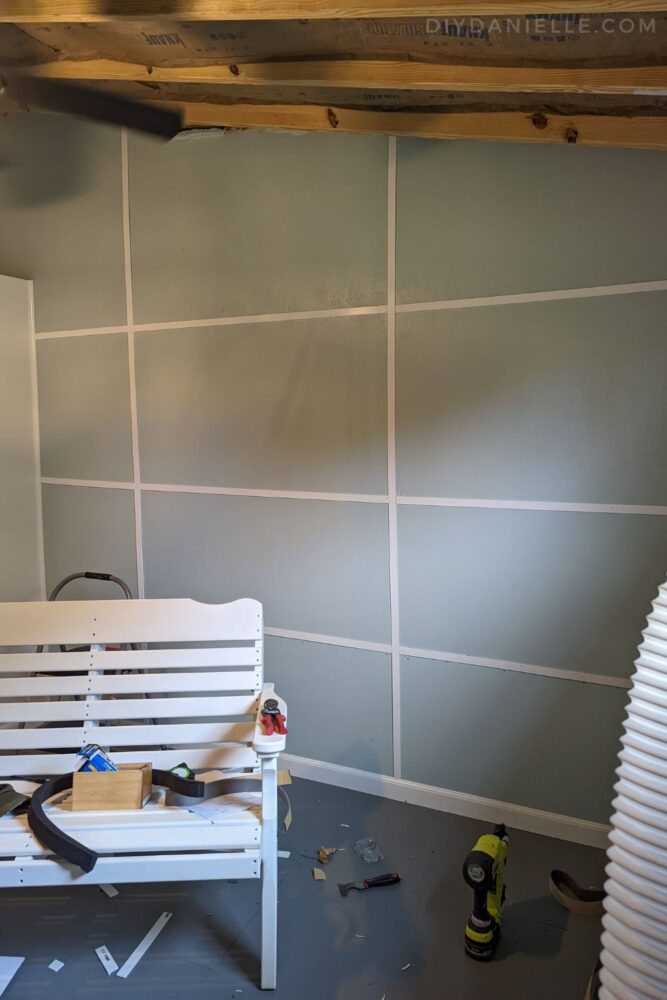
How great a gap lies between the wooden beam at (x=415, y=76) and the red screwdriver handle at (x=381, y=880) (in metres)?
2.62

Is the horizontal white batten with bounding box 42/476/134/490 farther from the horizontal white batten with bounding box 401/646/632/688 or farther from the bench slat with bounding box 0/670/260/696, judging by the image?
the horizontal white batten with bounding box 401/646/632/688

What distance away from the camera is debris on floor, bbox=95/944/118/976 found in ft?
6.94

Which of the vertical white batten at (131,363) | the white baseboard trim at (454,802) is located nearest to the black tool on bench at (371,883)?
the white baseboard trim at (454,802)

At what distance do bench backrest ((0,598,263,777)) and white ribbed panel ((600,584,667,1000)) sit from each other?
1.22m

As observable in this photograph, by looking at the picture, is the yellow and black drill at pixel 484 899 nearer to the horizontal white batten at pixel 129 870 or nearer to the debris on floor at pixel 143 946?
the horizontal white batten at pixel 129 870

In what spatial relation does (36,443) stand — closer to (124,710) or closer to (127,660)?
(127,660)

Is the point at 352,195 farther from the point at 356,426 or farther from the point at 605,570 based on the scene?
the point at 605,570

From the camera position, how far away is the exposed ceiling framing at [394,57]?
1673 mm

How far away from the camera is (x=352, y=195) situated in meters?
2.89

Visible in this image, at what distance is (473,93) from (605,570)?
1.72 metres

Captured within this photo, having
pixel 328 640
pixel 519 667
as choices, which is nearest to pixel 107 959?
pixel 328 640

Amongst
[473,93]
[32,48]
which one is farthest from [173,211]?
[473,93]

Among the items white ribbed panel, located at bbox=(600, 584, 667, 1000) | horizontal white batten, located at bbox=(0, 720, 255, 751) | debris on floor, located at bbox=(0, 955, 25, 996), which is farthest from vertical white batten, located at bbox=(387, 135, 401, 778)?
debris on floor, located at bbox=(0, 955, 25, 996)

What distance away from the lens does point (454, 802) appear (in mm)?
2922
